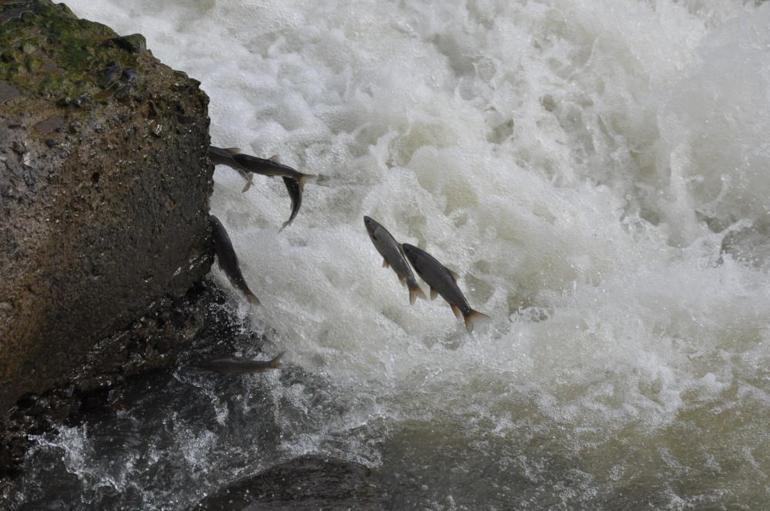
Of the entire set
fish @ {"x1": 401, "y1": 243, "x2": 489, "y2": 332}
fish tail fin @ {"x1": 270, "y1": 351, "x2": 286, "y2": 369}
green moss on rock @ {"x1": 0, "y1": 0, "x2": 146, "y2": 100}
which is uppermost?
green moss on rock @ {"x1": 0, "y1": 0, "x2": 146, "y2": 100}

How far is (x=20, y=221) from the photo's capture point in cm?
350

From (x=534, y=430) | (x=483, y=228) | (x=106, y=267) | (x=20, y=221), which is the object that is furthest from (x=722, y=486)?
(x=20, y=221)

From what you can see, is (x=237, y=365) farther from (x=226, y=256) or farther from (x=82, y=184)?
(x=82, y=184)

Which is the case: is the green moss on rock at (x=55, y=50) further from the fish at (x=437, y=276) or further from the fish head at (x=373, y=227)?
the fish at (x=437, y=276)

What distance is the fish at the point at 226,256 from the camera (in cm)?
447

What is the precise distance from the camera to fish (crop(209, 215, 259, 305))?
447 cm

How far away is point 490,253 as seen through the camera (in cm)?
527

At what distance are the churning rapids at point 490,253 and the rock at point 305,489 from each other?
3.0 inches

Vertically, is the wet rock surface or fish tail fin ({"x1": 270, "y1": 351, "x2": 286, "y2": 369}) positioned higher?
fish tail fin ({"x1": 270, "y1": 351, "x2": 286, "y2": 369})

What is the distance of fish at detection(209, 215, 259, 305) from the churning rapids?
0.11 meters

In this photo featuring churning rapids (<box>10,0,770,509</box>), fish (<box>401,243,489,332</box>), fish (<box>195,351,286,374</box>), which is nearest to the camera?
churning rapids (<box>10,0,770,509</box>)

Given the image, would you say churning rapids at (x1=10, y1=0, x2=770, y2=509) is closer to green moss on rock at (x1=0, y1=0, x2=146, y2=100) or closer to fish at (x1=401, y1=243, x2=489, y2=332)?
fish at (x1=401, y1=243, x2=489, y2=332)

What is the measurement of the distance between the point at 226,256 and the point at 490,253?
144cm

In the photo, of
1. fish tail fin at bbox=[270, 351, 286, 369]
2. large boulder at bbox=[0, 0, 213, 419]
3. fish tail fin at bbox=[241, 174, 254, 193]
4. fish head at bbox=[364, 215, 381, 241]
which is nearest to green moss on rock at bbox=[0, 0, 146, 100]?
large boulder at bbox=[0, 0, 213, 419]
